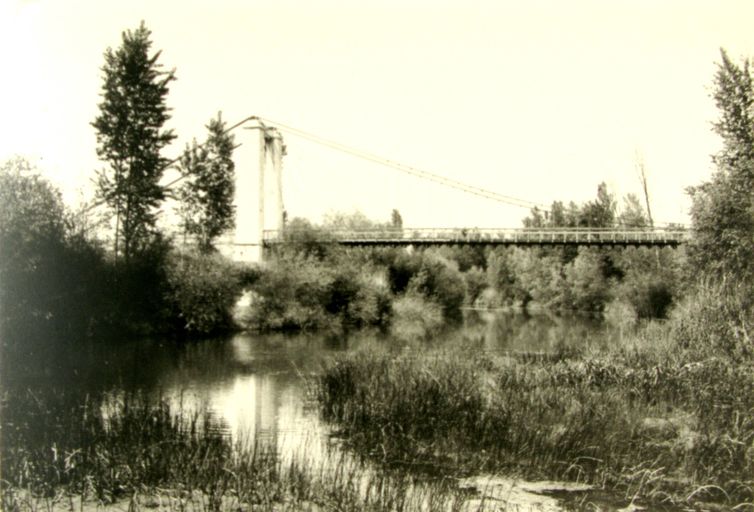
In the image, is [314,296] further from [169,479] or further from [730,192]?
[169,479]

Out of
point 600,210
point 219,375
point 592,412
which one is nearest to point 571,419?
point 592,412

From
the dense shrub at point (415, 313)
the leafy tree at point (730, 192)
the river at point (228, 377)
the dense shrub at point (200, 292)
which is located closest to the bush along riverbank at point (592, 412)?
the river at point (228, 377)

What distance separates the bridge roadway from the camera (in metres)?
39.7

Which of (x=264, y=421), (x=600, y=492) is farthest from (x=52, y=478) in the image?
(x=600, y=492)

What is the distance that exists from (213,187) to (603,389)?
1389 inches

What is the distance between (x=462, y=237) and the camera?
149ft

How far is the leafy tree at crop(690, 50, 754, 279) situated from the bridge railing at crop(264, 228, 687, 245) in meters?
17.0

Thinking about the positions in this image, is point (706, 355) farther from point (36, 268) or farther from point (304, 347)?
point (36, 268)

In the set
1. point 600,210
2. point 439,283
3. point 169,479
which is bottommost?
point 169,479

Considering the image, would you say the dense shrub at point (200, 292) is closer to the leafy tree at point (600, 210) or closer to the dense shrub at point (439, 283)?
the dense shrub at point (439, 283)

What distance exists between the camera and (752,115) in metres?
22.6

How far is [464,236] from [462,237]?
0.54 feet

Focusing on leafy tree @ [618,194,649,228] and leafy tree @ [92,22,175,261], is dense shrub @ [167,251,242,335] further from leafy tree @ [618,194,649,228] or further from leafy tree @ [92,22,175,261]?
leafy tree @ [618,194,649,228]

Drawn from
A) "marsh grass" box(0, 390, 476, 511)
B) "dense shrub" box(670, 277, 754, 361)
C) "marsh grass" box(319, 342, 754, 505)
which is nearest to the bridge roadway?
"dense shrub" box(670, 277, 754, 361)
